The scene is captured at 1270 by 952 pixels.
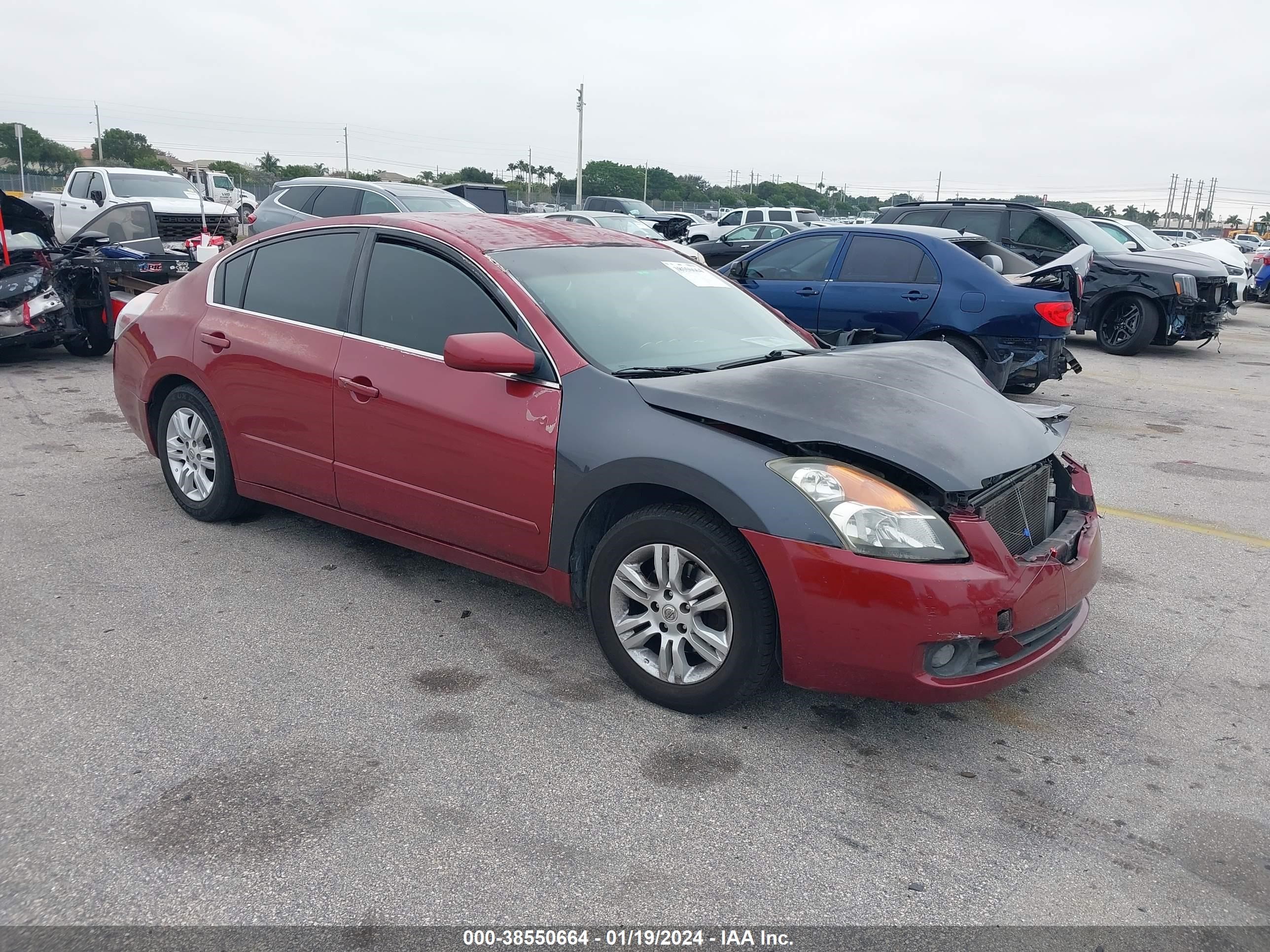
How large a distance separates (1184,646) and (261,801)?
3.52m

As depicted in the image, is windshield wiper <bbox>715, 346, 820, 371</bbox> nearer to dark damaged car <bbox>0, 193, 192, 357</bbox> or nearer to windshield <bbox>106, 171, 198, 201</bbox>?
dark damaged car <bbox>0, 193, 192, 357</bbox>

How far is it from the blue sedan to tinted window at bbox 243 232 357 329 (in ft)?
14.6

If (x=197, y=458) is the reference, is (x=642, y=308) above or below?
above

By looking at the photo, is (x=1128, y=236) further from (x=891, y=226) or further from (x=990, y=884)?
(x=990, y=884)

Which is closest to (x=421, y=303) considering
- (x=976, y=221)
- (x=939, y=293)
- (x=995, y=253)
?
(x=939, y=293)

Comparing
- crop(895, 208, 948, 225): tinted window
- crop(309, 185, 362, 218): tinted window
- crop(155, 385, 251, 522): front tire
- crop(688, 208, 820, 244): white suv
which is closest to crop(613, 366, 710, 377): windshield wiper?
crop(155, 385, 251, 522): front tire

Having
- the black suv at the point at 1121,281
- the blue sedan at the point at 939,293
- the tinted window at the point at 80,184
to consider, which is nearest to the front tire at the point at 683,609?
the blue sedan at the point at 939,293

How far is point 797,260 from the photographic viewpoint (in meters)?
9.30

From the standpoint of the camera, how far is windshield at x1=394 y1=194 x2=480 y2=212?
12.2 metres

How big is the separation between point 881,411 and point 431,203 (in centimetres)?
1048

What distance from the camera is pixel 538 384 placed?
3580 mm

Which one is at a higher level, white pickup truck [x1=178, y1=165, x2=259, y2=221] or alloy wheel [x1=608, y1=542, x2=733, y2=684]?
white pickup truck [x1=178, y1=165, x2=259, y2=221]

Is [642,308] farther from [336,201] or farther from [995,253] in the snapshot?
[336,201]

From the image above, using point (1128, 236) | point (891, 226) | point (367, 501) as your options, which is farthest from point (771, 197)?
point (367, 501)
